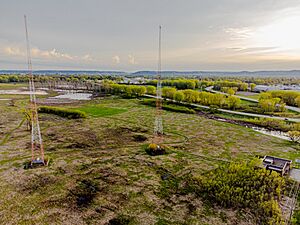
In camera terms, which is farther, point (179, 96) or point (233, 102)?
point (179, 96)

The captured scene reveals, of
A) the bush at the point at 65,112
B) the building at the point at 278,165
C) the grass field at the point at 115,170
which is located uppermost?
the bush at the point at 65,112

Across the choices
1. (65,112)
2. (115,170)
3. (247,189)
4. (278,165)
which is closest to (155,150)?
(115,170)

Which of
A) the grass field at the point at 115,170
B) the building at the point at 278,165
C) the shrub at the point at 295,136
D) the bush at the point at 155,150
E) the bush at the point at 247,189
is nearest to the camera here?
the grass field at the point at 115,170

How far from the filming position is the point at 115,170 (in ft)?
66.7

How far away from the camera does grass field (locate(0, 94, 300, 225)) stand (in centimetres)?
1446

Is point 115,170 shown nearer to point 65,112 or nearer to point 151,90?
point 65,112

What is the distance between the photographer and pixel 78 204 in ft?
50.5

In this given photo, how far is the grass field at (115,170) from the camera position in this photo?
1446 cm

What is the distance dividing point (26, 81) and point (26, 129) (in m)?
101

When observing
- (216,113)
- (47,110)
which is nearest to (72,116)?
(47,110)

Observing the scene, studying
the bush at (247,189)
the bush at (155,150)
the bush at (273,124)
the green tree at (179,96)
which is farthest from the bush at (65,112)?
the bush at (273,124)

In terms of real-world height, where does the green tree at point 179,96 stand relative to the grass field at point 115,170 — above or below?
above

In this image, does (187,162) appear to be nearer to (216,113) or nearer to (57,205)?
(57,205)

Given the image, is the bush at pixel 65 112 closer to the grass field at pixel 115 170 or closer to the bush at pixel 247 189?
the grass field at pixel 115 170
